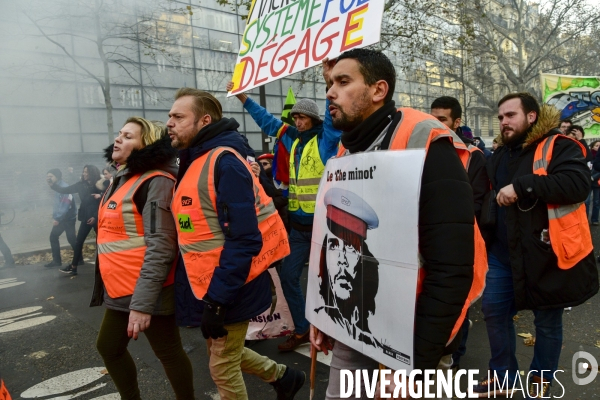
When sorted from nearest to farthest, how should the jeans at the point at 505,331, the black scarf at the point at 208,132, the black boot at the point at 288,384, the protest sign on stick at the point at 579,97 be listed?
1. the black scarf at the point at 208,132
2. the jeans at the point at 505,331
3. the black boot at the point at 288,384
4. the protest sign on stick at the point at 579,97

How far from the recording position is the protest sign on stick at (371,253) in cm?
137

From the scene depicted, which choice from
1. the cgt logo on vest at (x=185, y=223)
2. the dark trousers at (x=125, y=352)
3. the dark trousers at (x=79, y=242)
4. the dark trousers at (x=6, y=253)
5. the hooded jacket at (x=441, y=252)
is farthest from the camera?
the dark trousers at (x=6, y=253)

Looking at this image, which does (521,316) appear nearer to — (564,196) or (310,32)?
(564,196)

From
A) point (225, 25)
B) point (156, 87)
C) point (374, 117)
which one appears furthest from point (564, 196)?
point (225, 25)

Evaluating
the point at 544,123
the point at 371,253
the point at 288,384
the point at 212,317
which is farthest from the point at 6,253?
the point at 544,123

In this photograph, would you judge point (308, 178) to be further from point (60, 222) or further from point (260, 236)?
point (60, 222)

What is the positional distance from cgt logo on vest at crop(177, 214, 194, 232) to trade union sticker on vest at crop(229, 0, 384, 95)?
1.17m

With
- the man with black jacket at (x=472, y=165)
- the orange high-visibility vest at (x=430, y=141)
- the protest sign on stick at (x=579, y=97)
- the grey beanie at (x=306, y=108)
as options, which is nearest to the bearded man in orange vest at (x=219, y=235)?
the orange high-visibility vest at (x=430, y=141)

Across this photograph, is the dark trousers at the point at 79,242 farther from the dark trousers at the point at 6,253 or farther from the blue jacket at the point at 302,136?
the blue jacket at the point at 302,136

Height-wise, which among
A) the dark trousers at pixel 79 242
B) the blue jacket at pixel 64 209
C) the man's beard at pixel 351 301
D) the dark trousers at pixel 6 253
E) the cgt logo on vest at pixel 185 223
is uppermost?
the cgt logo on vest at pixel 185 223

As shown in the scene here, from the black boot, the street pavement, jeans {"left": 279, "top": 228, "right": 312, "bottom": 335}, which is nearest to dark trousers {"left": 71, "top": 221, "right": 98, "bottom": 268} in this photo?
the street pavement

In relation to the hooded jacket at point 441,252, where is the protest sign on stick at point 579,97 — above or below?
above

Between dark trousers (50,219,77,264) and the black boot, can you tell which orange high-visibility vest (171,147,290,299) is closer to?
the black boot

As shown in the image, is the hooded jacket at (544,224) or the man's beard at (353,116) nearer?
the man's beard at (353,116)
